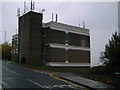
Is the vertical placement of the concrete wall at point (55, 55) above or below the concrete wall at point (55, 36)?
below

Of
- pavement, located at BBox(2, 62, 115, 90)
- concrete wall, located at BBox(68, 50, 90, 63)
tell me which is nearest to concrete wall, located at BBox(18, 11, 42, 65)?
concrete wall, located at BBox(68, 50, 90, 63)

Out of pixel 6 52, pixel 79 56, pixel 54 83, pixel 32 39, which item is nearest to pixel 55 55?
pixel 32 39

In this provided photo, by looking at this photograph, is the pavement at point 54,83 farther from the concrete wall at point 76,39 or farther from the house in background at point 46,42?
the concrete wall at point 76,39

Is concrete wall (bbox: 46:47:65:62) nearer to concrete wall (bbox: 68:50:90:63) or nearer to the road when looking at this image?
concrete wall (bbox: 68:50:90:63)

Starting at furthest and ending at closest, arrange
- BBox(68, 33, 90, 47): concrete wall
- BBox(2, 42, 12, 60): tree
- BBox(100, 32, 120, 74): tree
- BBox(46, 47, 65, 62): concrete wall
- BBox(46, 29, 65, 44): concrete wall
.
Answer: BBox(2, 42, 12, 60): tree < BBox(68, 33, 90, 47): concrete wall < BBox(46, 29, 65, 44): concrete wall < BBox(46, 47, 65, 62): concrete wall < BBox(100, 32, 120, 74): tree

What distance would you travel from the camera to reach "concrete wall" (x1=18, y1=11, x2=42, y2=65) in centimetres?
3800

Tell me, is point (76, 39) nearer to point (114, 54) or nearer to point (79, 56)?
point (79, 56)

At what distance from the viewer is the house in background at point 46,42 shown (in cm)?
3838

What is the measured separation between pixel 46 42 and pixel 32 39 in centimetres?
326

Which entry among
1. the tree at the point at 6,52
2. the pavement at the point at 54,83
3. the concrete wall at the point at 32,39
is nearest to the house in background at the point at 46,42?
the concrete wall at the point at 32,39

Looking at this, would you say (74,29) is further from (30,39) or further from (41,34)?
(30,39)

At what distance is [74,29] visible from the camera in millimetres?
45281

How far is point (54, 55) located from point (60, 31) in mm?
6166

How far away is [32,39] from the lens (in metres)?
38.7
